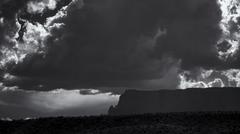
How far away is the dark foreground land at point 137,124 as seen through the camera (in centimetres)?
5491

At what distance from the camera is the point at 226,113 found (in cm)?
6178

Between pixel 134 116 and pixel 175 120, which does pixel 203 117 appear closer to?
pixel 175 120

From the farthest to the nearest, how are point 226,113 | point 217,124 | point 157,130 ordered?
1. point 226,113
2. point 217,124
3. point 157,130

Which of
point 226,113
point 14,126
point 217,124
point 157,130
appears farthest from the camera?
point 14,126

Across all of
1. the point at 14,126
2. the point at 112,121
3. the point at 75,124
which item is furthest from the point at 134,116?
the point at 14,126

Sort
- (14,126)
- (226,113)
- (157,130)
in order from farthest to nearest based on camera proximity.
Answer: (14,126) < (226,113) < (157,130)

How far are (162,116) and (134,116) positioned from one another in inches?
150

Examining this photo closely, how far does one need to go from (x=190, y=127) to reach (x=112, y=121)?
11063mm

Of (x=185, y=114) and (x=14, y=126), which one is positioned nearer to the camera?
(x=185, y=114)

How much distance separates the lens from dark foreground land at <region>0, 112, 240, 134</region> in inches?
2162

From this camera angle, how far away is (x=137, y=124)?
60062 millimetres

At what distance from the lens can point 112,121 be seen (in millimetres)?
62438

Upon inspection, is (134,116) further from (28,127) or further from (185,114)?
(28,127)

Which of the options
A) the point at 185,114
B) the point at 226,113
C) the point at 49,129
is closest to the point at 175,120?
the point at 185,114
